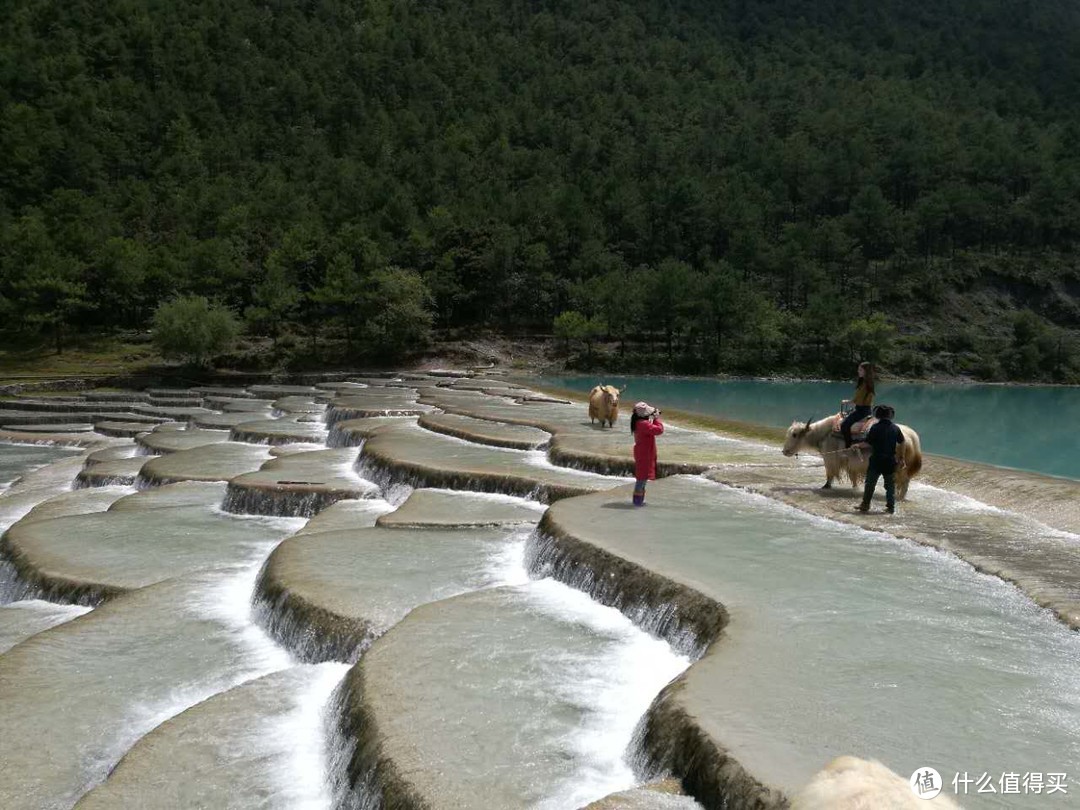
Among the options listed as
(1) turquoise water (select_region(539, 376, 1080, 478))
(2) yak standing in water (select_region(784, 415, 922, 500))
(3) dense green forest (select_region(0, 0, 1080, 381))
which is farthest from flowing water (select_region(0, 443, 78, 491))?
(3) dense green forest (select_region(0, 0, 1080, 381))

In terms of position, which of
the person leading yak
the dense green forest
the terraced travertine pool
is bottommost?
the terraced travertine pool

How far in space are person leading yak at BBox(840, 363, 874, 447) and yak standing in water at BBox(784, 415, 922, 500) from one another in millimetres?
225

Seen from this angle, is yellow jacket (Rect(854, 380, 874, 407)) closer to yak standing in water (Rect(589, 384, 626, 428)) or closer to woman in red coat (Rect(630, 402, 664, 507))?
woman in red coat (Rect(630, 402, 664, 507))

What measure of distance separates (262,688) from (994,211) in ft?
481

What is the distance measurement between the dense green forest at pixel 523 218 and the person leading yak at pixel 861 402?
233 feet

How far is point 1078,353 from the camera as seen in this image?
313 ft

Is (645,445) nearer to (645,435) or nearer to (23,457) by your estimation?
(645,435)

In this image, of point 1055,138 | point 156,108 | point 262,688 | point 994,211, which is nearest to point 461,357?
point 262,688

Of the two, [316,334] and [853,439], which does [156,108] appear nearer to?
[316,334]

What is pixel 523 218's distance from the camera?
127 m

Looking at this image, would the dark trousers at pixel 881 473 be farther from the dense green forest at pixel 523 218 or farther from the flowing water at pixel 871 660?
the dense green forest at pixel 523 218

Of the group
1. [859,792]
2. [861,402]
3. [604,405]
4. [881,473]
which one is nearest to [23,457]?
[604,405]

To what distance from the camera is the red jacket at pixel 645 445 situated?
1628 cm

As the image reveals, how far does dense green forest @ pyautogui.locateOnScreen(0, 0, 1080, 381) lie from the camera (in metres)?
93.0
